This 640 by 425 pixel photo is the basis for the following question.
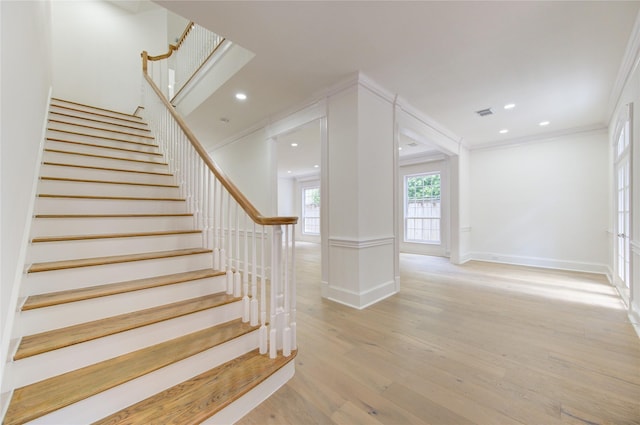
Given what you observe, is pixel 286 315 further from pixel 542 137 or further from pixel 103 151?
pixel 542 137

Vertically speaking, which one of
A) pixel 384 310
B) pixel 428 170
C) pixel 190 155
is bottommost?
pixel 384 310

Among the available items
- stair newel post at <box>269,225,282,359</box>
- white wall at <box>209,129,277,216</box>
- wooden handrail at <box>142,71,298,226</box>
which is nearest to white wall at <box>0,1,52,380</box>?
wooden handrail at <box>142,71,298,226</box>

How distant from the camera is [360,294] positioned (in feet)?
9.70

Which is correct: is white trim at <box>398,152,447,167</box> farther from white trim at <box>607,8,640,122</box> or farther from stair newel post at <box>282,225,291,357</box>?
stair newel post at <box>282,225,291,357</box>

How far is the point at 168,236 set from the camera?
2.30 m

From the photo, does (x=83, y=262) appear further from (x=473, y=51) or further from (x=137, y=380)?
(x=473, y=51)

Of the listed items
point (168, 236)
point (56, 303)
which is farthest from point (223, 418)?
point (168, 236)

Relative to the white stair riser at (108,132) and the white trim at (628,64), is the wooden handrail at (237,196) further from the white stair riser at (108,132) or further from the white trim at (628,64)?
the white trim at (628,64)

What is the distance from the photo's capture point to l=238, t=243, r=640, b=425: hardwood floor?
1436 millimetres

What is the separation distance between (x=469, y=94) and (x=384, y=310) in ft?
9.98

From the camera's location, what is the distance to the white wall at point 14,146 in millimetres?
1135

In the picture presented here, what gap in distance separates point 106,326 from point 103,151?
7.99 feet

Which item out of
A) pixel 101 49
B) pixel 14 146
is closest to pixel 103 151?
pixel 14 146

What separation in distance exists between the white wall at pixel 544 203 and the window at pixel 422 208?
995 mm
